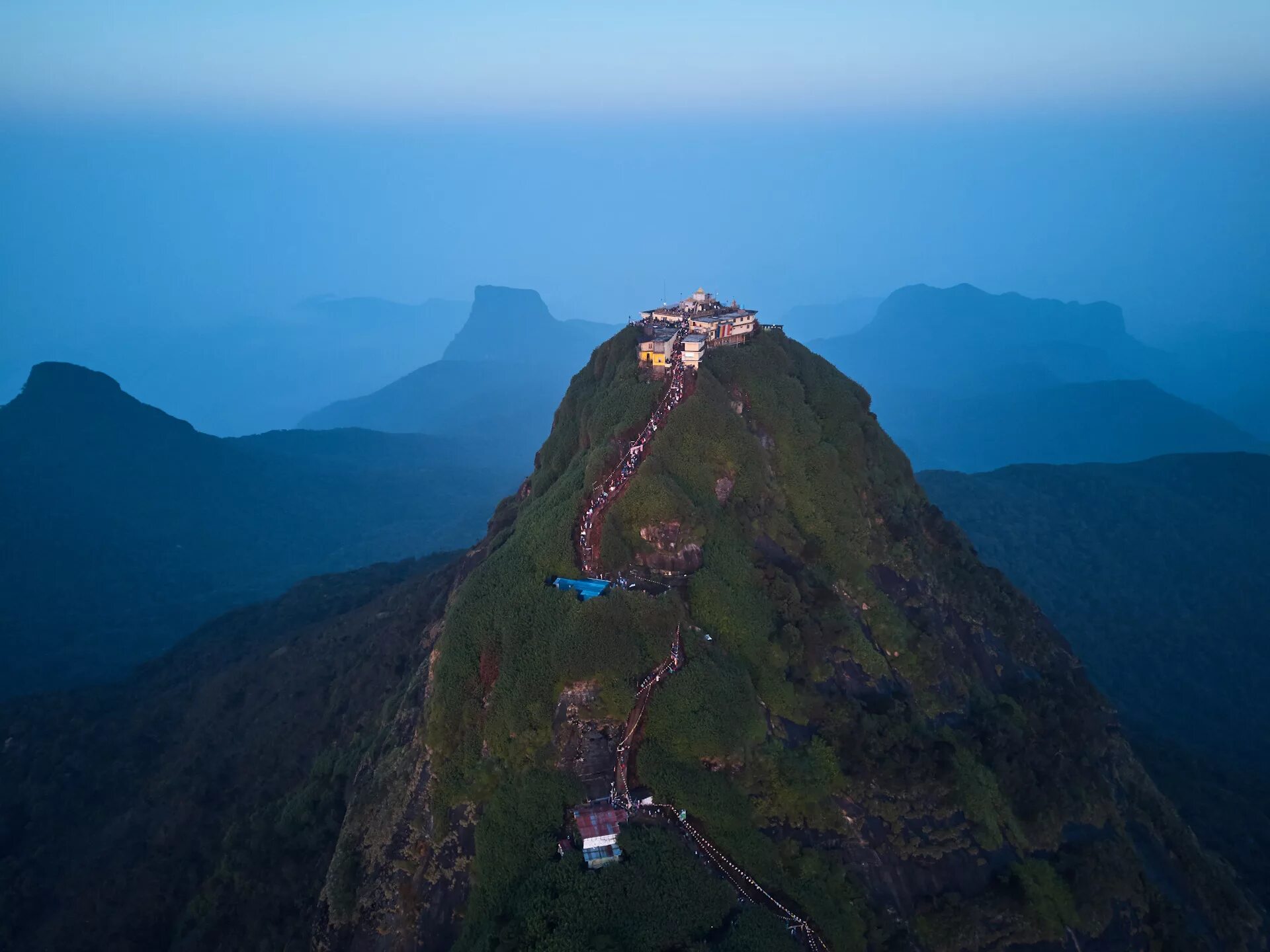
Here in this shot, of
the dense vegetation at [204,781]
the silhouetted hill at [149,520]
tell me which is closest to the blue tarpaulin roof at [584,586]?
the dense vegetation at [204,781]

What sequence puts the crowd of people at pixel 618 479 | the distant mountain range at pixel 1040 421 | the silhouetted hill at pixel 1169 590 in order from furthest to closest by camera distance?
the distant mountain range at pixel 1040 421 < the silhouetted hill at pixel 1169 590 < the crowd of people at pixel 618 479

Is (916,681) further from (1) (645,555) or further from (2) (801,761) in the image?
(1) (645,555)

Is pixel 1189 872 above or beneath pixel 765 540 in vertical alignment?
beneath

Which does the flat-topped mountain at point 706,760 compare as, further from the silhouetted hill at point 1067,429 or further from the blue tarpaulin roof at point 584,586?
the silhouetted hill at point 1067,429

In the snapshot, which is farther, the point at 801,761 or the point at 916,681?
the point at 916,681

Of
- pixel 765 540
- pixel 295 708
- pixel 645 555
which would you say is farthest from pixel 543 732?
pixel 295 708

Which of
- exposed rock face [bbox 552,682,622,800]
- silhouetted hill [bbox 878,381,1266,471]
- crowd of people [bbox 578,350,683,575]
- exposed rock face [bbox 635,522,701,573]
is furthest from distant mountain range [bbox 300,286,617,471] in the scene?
exposed rock face [bbox 552,682,622,800]
